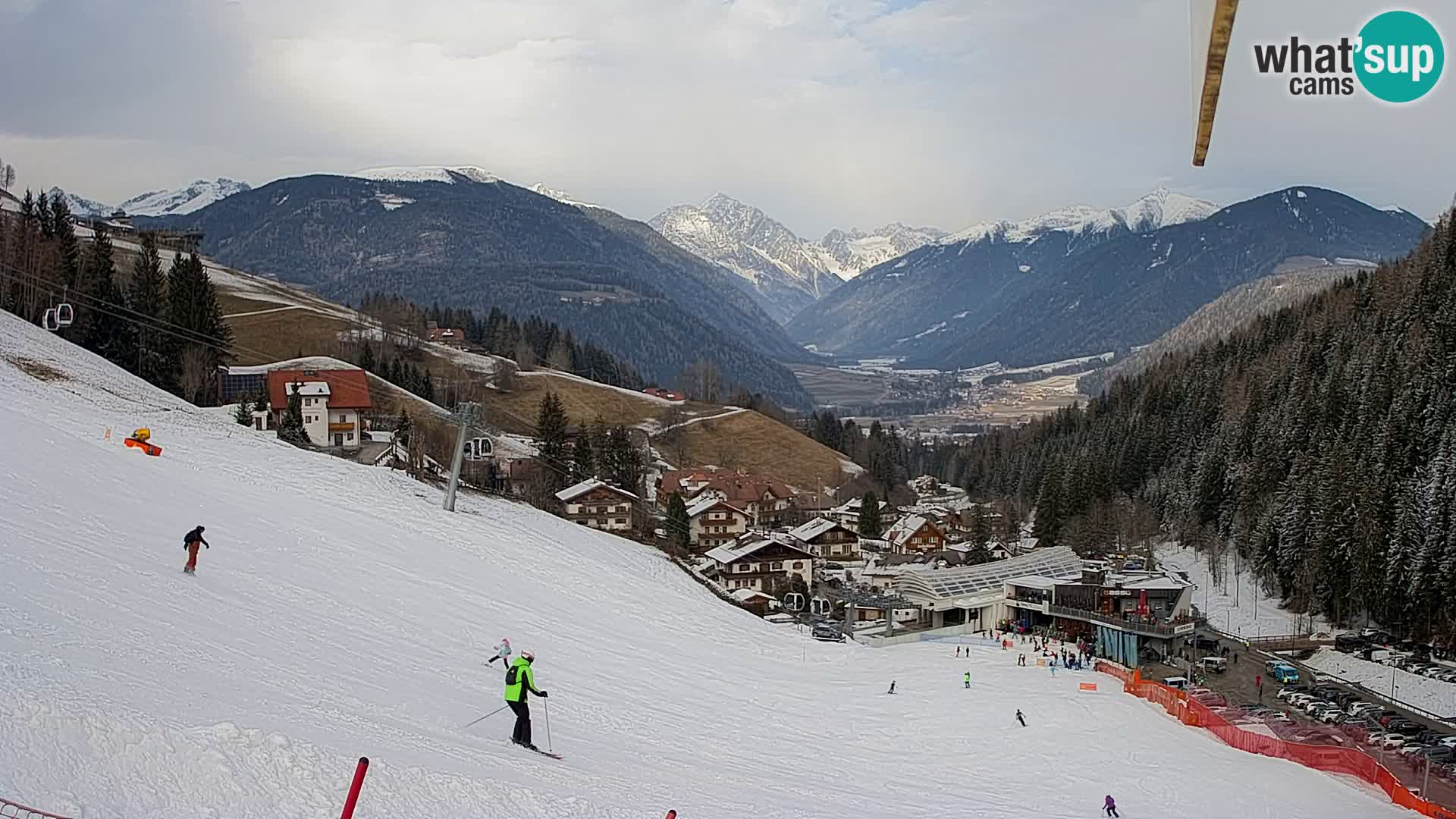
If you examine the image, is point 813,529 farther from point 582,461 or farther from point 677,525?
point 582,461

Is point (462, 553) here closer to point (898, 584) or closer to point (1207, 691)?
point (1207, 691)

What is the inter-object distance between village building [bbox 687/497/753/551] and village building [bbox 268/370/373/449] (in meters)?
23.3

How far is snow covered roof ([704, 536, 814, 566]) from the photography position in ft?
205

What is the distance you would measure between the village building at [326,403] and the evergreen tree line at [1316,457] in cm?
4881

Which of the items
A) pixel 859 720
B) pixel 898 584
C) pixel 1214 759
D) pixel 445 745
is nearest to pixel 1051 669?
pixel 1214 759

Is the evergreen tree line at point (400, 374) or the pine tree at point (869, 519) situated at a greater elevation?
the evergreen tree line at point (400, 374)

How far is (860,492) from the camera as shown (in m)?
106

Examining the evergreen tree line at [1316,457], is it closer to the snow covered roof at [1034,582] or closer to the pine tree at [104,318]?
the snow covered roof at [1034,582]

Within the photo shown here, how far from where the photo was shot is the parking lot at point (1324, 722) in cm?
2708

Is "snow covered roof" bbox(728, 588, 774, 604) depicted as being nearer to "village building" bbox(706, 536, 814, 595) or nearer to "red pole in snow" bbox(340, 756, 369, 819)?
"village building" bbox(706, 536, 814, 595)

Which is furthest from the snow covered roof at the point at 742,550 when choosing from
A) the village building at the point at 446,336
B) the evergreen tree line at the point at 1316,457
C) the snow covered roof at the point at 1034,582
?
the village building at the point at 446,336

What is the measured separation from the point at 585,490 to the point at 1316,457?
A: 43415mm

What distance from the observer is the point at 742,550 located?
6319 cm

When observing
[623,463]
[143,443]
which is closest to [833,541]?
[623,463]
